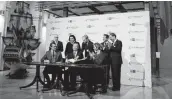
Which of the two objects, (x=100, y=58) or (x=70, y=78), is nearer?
(x=100, y=58)

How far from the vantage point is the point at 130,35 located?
523 centimetres

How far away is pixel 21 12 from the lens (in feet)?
29.6

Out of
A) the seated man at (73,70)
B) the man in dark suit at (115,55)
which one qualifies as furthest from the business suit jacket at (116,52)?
the seated man at (73,70)

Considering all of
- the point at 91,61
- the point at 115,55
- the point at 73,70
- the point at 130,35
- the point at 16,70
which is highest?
the point at 130,35

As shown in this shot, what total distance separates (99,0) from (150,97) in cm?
436

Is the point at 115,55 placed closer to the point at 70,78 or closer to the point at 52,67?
the point at 70,78

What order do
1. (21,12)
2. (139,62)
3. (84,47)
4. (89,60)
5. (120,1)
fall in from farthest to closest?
(21,12) → (120,1) → (139,62) → (84,47) → (89,60)

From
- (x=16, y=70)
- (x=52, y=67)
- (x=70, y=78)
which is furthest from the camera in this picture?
(x=16, y=70)

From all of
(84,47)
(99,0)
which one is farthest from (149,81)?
(99,0)

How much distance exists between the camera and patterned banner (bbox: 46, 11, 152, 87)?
4.96m

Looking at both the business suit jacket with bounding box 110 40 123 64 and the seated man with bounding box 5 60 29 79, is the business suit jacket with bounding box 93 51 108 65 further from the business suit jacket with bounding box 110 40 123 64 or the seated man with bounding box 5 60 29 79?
the seated man with bounding box 5 60 29 79

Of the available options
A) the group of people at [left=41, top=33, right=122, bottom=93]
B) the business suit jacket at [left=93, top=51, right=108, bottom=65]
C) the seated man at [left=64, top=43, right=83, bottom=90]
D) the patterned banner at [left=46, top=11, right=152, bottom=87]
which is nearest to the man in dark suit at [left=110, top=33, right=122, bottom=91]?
the group of people at [left=41, top=33, right=122, bottom=93]

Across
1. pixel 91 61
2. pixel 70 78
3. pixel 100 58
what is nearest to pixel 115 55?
pixel 100 58

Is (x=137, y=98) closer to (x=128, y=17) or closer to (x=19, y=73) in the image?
(x=128, y=17)
